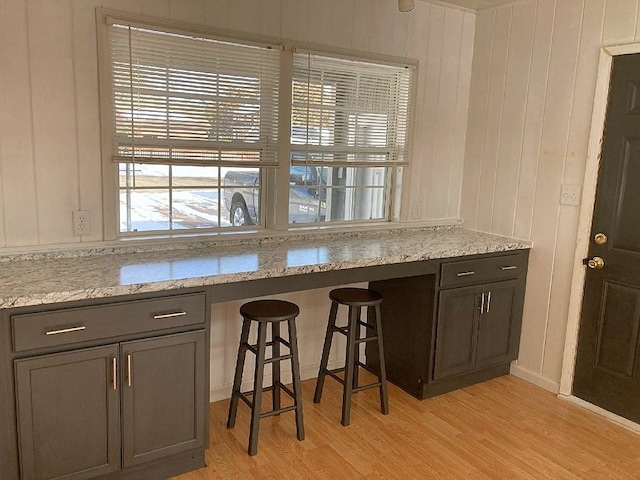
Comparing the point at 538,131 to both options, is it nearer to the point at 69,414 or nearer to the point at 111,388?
the point at 111,388

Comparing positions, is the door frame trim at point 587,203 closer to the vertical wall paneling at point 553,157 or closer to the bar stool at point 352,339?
the vertical wall paneling at point 553,157

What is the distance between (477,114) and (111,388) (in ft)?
9.74

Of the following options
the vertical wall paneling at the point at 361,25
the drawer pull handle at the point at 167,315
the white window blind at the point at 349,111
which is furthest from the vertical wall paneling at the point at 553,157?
the drawer pull handle at the point at 167,315

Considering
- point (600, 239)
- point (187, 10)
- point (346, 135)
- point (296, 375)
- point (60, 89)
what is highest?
point (187, 10)

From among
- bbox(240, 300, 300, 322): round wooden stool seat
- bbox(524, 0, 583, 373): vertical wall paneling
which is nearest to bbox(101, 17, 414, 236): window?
bbox(240, 300, 300, 322): round wooden stool seat

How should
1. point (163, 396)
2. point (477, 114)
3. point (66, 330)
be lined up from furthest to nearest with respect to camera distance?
point (477, 114), point (163, 396), point (66, 330)

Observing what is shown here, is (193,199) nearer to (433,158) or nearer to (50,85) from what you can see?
(50,85)

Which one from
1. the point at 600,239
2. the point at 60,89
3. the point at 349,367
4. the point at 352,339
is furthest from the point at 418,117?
the point at 60,89

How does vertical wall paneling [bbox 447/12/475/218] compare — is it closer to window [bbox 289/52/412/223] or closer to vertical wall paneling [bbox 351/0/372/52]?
window [bbox 289/52/412/223]

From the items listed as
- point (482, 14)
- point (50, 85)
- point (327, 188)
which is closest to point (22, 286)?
point (50, 85)

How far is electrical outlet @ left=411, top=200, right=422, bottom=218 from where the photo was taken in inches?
151

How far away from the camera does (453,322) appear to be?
3.34 m

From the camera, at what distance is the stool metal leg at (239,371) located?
2.81 m

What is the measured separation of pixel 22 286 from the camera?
2.12m
